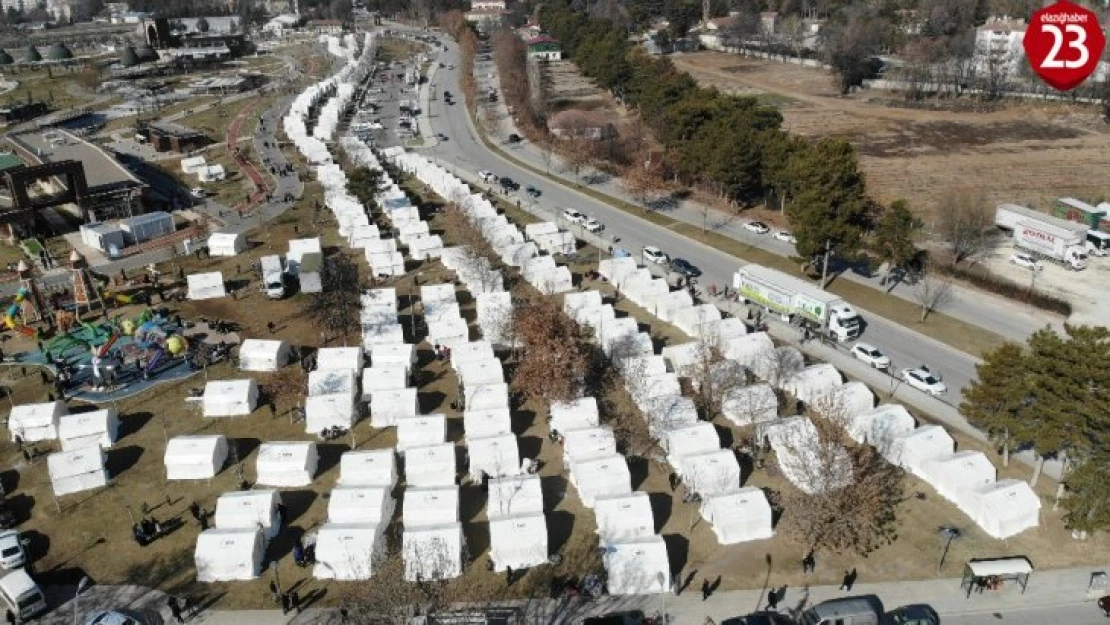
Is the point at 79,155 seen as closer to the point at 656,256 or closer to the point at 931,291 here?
the point at 656,256

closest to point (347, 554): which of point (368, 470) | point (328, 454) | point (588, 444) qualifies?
point (368, 470)

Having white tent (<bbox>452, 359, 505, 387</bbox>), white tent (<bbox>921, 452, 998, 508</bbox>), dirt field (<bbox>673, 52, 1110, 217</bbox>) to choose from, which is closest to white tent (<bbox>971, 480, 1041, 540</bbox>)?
white tent (<bbox>921, 452, 998, 508</bbox>)

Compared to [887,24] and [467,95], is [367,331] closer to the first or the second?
[467,95]

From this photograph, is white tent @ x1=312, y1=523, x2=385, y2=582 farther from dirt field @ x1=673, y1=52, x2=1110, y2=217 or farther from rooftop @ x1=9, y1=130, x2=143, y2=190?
dirt field @ x1=673, y1=52, x2=1110, y2=217

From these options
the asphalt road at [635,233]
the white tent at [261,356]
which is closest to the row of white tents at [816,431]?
the asphalt road at [635,233]

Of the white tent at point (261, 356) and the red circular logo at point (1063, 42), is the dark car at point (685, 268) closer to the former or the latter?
the white tent at point (261, 356)

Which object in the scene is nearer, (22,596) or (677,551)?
(22,596)

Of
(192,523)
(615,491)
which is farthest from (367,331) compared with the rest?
(615,491)
